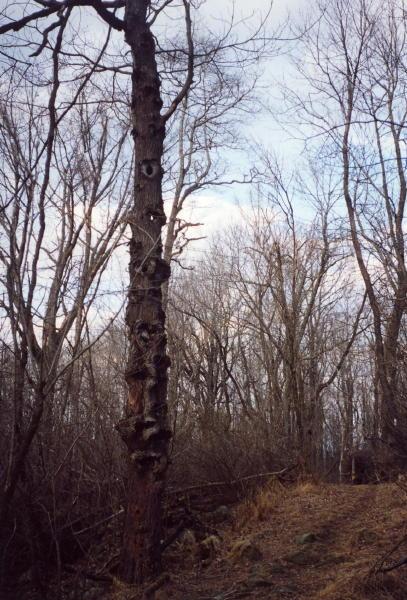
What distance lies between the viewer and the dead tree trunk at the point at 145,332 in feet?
14.6

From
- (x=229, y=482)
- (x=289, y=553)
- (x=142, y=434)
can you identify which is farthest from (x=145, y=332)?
(x=229, y=482)

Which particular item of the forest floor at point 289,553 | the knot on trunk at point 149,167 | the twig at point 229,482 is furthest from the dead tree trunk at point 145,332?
the twig at point 229,482

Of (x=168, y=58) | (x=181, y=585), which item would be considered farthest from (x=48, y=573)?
(x=168, y=58)

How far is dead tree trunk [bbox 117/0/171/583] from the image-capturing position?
175 inches

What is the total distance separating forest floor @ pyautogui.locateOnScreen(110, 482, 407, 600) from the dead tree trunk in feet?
1.25

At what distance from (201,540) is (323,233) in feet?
30.3

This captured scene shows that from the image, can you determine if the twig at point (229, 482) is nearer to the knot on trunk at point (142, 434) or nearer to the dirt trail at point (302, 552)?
the dirt trail at point (302, 552)

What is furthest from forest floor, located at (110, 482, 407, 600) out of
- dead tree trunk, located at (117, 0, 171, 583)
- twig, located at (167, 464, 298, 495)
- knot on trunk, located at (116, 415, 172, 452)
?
knot on trunk, located at (116, 415, 172, 452)

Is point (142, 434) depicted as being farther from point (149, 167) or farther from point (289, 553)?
point (149, 167)

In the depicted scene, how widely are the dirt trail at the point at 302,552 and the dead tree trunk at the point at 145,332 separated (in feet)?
1.44

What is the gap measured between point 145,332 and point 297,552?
85.7 inches

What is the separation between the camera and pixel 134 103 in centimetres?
527

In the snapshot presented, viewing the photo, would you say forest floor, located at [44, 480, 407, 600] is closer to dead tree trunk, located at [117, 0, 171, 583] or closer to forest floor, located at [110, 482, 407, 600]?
forest floor, located at [110, 482, 407, 600]

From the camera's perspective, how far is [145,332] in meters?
4.77
